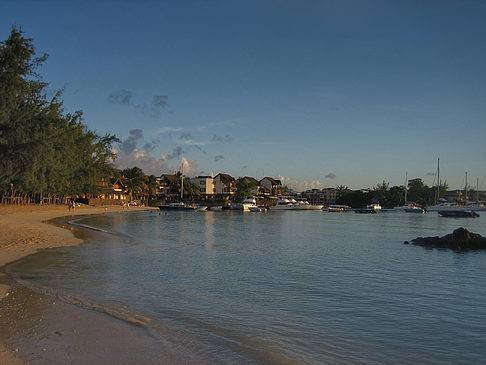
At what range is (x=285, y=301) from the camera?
12.6m

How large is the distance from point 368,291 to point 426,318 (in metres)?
3.34

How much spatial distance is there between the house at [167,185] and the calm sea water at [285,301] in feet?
380

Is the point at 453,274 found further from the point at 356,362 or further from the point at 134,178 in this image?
the point at 134,178

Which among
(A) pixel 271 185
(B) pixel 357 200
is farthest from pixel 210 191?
(B) pixel 357 200

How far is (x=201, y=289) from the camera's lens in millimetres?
13828

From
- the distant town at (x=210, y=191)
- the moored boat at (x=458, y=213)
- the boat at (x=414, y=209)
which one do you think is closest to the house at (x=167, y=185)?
the distant town at (x=210, y=191)

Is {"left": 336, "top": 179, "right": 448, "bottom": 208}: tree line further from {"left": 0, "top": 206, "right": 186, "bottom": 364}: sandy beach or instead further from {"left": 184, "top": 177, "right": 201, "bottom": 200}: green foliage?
{"left": 0, "top": 206, "right": 186, "bottom": 364}: sandy beach

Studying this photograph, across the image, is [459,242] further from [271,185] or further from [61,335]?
[271,185]

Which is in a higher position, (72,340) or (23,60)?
(23,60)

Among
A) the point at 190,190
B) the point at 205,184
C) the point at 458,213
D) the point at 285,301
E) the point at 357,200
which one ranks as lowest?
the point at 285,301

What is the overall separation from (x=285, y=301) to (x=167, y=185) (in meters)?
139

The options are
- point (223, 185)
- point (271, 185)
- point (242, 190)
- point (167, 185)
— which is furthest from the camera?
Answer: point (271, 185)

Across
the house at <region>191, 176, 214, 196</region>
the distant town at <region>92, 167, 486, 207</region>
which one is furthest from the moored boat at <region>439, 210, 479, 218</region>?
the house at <region>191, 176, 214, 196</region>

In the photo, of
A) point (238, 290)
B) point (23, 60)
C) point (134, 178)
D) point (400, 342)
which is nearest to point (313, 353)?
point (400, 342)
